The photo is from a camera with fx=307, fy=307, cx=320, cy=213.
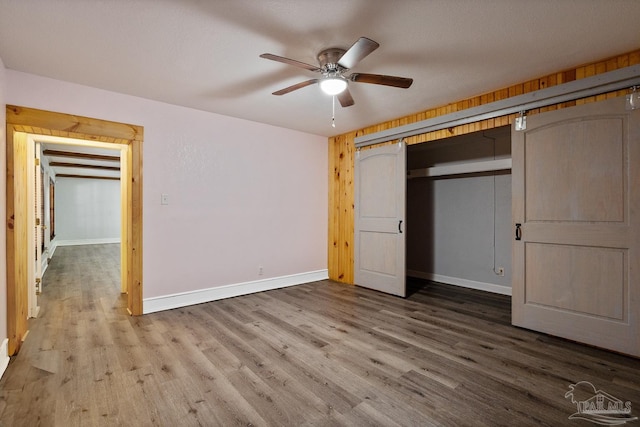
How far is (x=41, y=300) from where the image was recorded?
3941 millimetres

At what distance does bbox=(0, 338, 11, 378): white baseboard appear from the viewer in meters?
2.21

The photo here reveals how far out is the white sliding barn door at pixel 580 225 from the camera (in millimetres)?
2436

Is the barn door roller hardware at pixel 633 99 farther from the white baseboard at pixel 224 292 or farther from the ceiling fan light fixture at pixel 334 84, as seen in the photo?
the white baseboard at pixel 224 292

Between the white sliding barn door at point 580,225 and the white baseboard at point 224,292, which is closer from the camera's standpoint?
the white sliding barn door at point 580,225

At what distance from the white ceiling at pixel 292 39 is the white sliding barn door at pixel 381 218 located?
1207 mm

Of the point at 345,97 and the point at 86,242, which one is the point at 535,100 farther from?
the point at 86,242

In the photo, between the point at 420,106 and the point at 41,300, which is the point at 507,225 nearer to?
the point at 420,106

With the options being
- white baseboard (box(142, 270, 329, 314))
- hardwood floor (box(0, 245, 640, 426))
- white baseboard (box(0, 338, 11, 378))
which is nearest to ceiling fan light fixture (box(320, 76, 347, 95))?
hardwood floor (box(0, 245, 640, 426))

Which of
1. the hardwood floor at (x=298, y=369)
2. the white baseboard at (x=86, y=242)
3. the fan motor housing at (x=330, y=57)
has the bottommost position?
the hardwood floor at (x=298, y=369)

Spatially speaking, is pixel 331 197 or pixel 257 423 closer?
pixel 257 423

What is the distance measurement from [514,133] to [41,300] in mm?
5898

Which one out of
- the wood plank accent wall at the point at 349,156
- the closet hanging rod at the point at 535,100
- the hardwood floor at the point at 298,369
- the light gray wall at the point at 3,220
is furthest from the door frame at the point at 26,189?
the closet hanging rod at the point at 535,100

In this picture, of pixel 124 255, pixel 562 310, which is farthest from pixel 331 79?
pixel 124 255

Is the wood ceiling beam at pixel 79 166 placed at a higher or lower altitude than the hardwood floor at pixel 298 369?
higher
